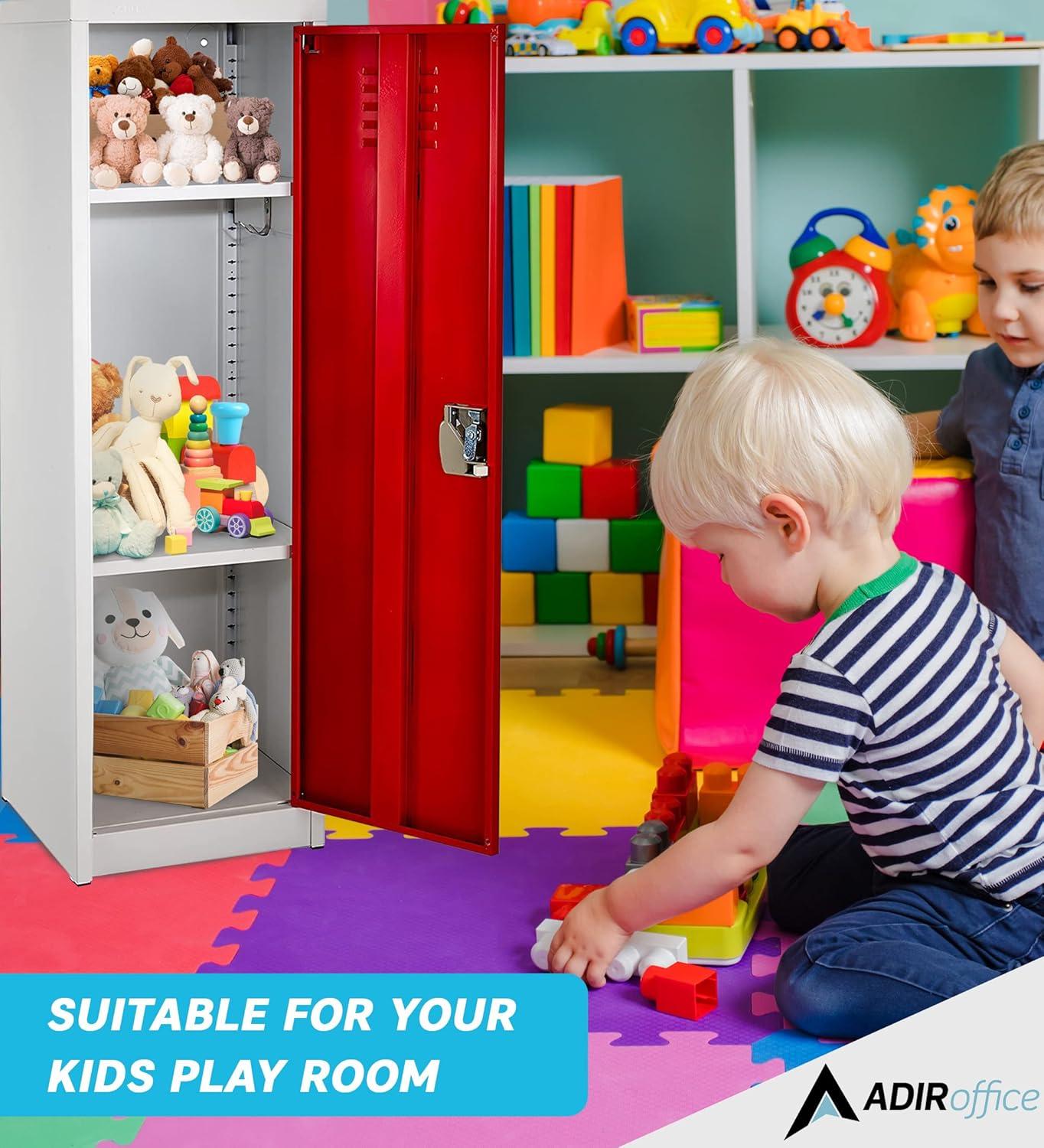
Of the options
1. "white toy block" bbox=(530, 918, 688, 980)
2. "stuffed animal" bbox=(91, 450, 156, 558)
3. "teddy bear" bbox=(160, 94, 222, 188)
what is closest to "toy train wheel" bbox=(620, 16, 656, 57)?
"teddy bear" bbox=(160, 94, 222, 188)

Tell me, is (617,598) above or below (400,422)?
below

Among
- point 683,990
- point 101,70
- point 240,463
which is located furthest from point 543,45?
point 683,990

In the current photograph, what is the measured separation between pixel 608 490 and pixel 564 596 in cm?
20

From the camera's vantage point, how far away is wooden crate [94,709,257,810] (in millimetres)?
1858

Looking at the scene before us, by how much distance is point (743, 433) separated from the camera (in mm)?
1357

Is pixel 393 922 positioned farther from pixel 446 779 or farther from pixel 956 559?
pixel 956 559

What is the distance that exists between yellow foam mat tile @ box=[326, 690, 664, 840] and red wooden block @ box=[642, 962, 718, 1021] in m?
0.42

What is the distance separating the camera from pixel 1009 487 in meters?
1.95

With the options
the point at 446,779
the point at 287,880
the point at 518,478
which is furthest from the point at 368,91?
the point at 518,478

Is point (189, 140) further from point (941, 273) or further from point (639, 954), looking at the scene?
point (941, 273)

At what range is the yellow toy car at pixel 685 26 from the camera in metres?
2.39

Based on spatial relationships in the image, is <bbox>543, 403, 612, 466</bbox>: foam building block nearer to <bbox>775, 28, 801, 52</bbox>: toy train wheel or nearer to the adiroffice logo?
<bbox>775, 28, 801, 52</bbox>: toy train wheel

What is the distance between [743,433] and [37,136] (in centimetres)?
87

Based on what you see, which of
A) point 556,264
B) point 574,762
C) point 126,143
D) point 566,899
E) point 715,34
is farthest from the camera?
point 556,264
